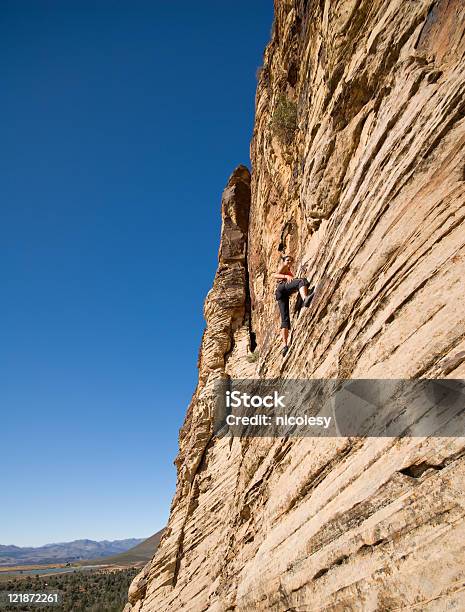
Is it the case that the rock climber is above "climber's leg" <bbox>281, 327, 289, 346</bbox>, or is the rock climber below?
above

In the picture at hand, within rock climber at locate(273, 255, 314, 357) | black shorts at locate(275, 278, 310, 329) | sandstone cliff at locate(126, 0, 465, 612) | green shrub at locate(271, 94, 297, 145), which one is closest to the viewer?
sandstone cliff at locate(126, 0, 465, 612)

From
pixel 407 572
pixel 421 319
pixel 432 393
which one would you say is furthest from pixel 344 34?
pixel 407 572

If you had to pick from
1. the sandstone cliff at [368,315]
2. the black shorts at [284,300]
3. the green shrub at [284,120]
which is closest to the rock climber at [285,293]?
the black shorts at [284,300]

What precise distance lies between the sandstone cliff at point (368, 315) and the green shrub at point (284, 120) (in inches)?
19.9

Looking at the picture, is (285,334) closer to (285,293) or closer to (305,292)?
(285,293)

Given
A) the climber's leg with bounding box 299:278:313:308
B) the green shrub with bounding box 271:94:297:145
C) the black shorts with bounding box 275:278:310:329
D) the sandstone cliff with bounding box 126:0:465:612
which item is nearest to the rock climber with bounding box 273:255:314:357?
the black shorts with bounding box 275:278:310:329

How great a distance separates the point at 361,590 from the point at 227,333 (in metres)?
15.4

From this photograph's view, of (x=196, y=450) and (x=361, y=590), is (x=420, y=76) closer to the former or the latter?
(x=361, y=590)

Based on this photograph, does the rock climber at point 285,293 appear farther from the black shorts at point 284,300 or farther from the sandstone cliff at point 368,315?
the sandstone cliff at point 368,315

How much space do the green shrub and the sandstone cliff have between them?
505 millimetres

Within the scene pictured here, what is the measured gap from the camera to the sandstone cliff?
13.1ft

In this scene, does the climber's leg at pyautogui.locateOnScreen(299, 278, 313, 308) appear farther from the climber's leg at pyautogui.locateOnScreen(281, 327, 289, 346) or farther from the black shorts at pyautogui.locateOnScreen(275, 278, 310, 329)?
the climber's leg at pyautogui.locateOnScreen(281, 327, 289, 346)

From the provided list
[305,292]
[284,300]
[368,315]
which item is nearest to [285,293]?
[284,300]

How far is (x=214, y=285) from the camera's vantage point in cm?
2172
